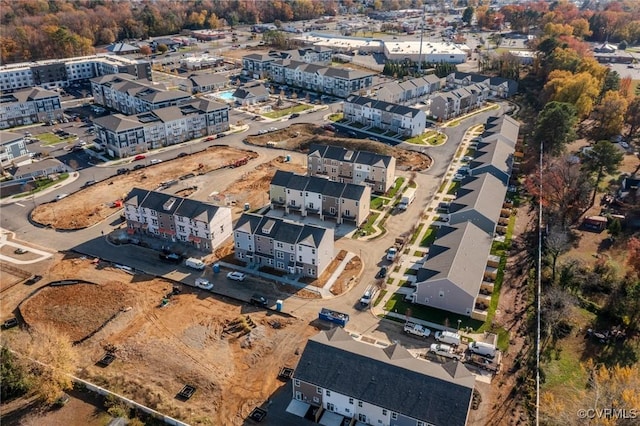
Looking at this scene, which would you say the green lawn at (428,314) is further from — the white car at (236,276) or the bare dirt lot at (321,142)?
the bare dirt lot at (321,142)

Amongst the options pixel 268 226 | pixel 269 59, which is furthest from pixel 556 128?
pixel 269 59

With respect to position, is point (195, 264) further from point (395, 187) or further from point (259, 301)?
point (395, 187)

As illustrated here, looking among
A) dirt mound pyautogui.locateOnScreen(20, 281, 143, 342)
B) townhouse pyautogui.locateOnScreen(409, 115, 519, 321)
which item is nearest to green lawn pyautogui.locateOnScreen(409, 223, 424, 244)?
townhouse pyautogui.locateOnScreen(409, 115, 519, 321)

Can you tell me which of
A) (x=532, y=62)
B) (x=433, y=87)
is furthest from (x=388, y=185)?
(x=532, y=62)

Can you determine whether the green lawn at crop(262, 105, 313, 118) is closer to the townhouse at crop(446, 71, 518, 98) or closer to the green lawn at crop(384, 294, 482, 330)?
the townhouse at crop(446, 71, 518, 98)

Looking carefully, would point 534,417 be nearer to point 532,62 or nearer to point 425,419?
point 425,419

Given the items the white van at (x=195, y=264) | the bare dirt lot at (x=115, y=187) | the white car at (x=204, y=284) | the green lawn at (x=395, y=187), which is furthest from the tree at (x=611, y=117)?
the white car at (x=204, y=284)
